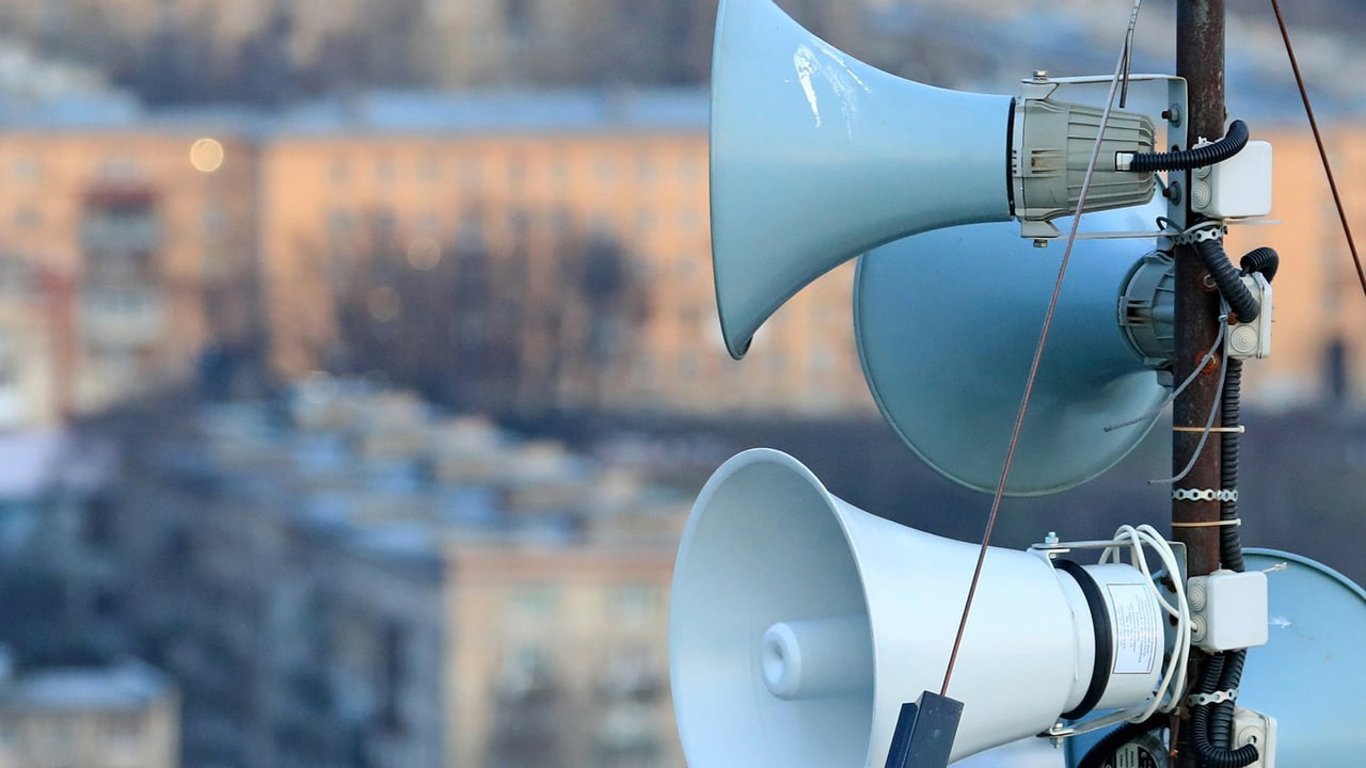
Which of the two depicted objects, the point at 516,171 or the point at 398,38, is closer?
the point at 516,171

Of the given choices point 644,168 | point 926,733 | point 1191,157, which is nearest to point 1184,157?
point 1191,157

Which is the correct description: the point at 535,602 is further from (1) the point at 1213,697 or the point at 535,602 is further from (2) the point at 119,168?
(1) the point at 1213,697

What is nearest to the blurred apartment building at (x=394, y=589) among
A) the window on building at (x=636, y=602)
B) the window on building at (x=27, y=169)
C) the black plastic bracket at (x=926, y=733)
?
the window on building at (x=636, y=602)

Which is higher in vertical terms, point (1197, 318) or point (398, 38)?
point (398, 38)

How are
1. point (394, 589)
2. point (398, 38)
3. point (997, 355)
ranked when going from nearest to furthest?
point (997, 355) → point (394, 589) → point (398, 38)

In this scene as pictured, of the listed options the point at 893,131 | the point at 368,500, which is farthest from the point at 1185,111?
the point at 368,500

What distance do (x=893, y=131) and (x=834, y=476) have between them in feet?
39.9

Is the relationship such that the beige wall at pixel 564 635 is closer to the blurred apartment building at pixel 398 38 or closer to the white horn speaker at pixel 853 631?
the blurred apartment building at pixel 398 38

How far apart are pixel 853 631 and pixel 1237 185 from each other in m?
0.43

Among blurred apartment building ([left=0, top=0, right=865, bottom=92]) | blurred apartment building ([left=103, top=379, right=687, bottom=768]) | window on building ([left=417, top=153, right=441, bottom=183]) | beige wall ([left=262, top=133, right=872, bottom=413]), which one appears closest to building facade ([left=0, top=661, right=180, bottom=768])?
Result: blurred apartment building ([left=103, top=379, right=687, bottom=768])

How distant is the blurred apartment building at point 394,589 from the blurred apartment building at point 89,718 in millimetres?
190

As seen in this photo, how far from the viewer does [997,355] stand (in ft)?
5.24

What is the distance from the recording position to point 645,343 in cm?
1380

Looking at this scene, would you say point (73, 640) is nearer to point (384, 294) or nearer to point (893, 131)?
point (384, 294)
